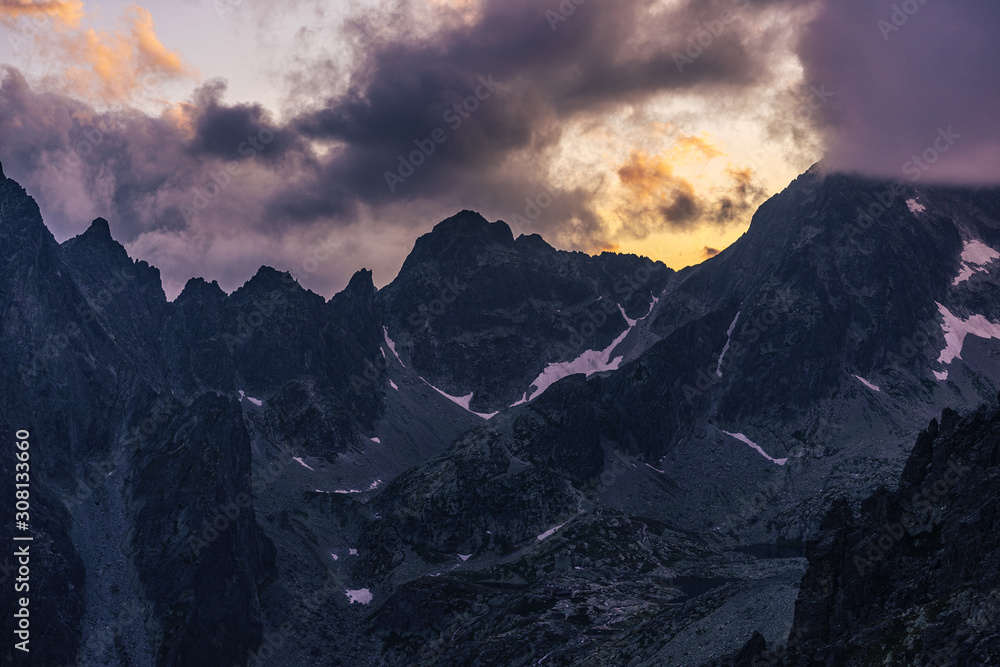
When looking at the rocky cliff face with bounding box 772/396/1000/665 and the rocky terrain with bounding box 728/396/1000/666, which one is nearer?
the rocky cliff face with bounding box 772/396/1000/665

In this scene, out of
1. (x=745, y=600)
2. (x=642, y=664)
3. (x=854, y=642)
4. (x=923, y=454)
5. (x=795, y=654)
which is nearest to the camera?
(x=854, y=642)

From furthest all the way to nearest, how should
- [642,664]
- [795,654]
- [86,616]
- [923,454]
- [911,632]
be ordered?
[86,616]
[642,664]
[923,454]
[795,654]
[911,632]

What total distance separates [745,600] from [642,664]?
2380cm

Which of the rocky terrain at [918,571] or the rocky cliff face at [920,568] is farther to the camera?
the rocky terrain at [918,571]

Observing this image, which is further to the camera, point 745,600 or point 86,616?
point 86,616

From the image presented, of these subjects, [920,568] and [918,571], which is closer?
[918,571]

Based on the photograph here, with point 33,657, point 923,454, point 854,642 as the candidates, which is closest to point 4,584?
point 33,657

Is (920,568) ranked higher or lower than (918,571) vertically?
higher

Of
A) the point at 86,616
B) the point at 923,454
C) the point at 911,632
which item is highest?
the point at 86,616

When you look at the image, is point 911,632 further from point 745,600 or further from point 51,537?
point 51,537

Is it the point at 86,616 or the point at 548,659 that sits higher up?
the point at 86,616

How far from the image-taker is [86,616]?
183 m

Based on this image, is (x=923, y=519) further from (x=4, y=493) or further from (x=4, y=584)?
(x=4, y=493)

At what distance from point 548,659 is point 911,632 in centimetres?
8735
